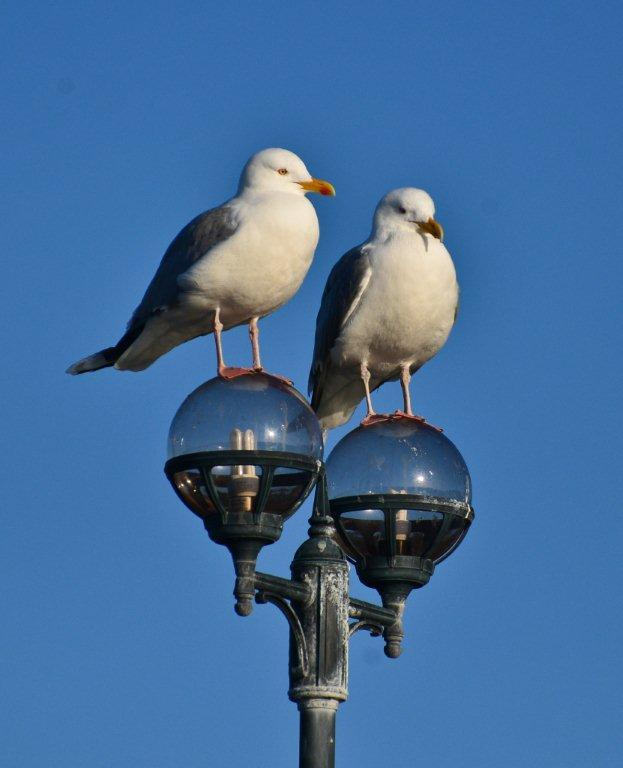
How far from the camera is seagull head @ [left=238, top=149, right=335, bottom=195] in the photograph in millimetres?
9656

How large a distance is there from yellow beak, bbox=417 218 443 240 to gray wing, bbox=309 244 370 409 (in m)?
0.44

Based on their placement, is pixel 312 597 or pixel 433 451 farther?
pixel 433 451

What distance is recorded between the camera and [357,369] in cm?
1026

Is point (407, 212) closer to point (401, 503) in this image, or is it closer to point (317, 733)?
point (401, 503)

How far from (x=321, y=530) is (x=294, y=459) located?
0.44 meters

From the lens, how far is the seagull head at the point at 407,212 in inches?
400

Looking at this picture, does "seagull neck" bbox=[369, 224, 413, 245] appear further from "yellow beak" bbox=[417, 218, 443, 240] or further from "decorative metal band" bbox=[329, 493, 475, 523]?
"decorative metal band" bbox=[329, 493, 475, 523]

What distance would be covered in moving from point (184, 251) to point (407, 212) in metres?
1.73

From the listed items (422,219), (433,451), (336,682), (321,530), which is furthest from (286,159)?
(336,682)

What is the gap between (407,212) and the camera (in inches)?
402

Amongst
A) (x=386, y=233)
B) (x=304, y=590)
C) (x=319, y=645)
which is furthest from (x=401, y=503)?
(x=386, y=233)

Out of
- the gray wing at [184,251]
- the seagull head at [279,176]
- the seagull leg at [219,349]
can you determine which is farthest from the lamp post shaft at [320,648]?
the seagull head at [279,176]

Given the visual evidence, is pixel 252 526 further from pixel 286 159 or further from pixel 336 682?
pixel 286 159

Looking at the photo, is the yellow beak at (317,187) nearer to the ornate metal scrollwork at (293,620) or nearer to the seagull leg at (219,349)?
the seagull leg at (219,349)
